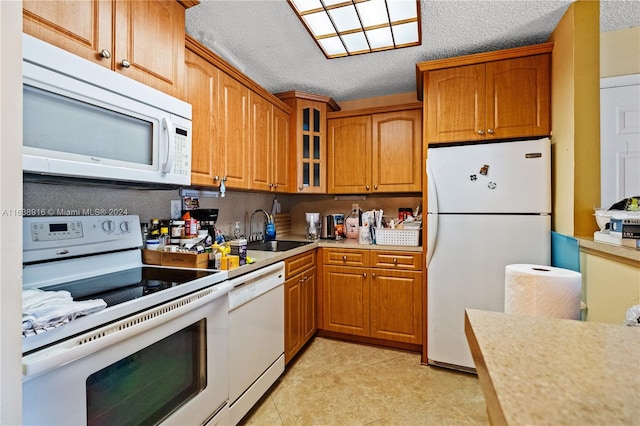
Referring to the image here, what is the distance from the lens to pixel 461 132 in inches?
87.8

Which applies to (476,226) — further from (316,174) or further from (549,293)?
(316,174)

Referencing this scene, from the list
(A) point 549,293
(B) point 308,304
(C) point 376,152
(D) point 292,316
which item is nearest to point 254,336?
(D) point 292,316

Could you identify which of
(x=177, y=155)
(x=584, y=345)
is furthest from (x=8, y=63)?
(x=584, y=345)

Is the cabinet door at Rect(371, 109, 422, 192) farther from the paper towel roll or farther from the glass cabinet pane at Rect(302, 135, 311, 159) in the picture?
the paper towel roll

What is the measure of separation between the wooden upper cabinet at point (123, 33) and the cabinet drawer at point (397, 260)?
1.82 meters

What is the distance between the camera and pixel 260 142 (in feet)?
7.96

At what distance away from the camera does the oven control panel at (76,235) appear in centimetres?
121

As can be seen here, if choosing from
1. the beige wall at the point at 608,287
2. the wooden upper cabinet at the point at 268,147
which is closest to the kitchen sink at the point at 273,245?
the wooden upper cabinet at the point at 268,147

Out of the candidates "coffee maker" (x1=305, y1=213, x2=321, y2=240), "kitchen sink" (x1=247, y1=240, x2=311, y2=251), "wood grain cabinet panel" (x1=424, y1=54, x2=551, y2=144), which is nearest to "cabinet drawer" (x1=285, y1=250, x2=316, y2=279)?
"kitchen sink" (x1=247, y1=240, x2=311, y2=251)

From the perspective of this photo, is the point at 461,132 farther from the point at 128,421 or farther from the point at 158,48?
the point at 128,421

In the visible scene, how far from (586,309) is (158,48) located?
234 centimetres

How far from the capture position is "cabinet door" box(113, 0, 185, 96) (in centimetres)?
125

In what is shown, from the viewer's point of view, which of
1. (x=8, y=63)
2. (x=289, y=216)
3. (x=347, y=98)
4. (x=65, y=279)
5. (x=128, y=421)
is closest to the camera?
(x=8, y=63)

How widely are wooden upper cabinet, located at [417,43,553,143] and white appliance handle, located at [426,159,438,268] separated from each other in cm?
33
